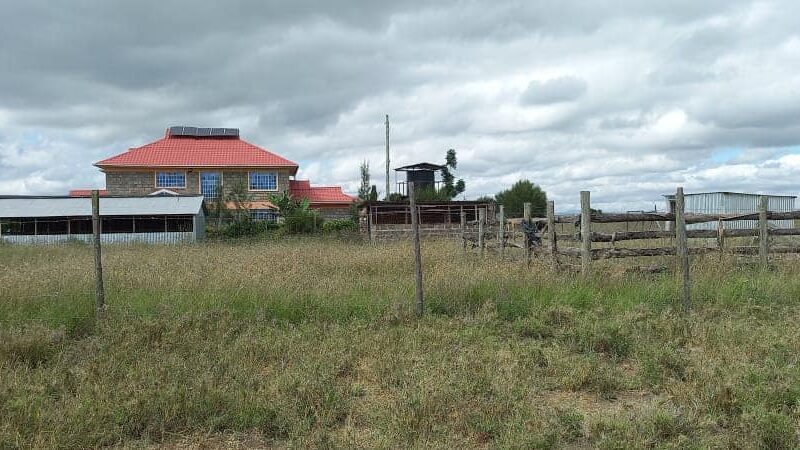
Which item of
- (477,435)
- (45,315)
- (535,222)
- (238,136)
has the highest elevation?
(238,136)

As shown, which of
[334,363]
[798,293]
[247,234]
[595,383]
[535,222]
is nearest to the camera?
[595,383]

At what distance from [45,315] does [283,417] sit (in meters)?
3.78

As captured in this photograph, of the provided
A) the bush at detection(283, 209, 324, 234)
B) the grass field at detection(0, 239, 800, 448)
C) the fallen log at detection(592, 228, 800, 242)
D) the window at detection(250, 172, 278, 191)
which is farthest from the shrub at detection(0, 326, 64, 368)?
the window at detection(250, 172, 278, 191)

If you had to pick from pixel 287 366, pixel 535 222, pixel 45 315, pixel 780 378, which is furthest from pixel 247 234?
pixel 780 378

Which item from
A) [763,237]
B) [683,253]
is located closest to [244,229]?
[763,237]

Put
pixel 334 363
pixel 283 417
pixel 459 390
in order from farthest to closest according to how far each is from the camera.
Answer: pixel 334 363 → pixel 459 390 → pixel 283 417

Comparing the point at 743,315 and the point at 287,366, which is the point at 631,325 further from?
the point at 287,366

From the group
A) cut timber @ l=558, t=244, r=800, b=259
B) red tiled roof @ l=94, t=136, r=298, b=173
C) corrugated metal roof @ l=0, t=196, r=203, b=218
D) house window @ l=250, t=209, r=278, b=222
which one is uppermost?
red tiled roof @ l=94, t=136, r=298, b=173

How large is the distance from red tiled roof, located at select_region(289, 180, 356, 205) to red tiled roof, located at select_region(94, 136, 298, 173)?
2.70 m

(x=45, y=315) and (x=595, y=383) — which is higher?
(x=45, y=315)

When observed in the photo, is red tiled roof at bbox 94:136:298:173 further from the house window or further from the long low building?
the long low building

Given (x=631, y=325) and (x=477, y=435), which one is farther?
Answer: (x=631, y=325)

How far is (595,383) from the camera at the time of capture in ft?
15.8

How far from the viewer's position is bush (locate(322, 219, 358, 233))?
31.6 metres
